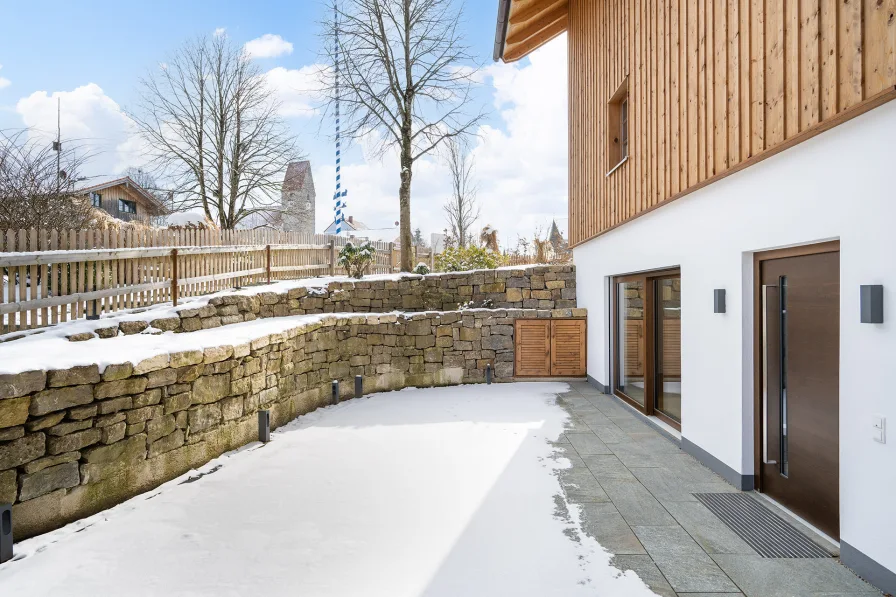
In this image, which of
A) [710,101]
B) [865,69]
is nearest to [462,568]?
[865,69]

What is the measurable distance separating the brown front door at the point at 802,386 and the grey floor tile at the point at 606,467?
3.78 ft

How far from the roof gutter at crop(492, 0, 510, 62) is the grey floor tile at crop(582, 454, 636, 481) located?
741cm

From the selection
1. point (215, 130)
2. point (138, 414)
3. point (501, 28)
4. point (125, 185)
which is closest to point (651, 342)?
point (138, 414)

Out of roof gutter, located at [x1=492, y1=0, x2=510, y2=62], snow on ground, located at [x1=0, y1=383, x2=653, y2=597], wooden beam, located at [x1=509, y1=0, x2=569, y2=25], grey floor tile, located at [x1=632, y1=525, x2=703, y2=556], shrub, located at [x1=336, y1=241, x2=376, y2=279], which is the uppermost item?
wooden beam, located at [x1=509, y1=0, x2=569, y2=25]

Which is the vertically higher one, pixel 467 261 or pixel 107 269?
pixel 467 261

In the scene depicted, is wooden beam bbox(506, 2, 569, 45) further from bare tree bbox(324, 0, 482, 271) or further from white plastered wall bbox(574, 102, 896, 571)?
white plastered wall bbox(574, 102, 896, 571)

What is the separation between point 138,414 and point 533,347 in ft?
22.8

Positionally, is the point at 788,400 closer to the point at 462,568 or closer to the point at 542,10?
the point at 462,568

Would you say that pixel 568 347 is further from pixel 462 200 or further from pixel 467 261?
pixel 462 200

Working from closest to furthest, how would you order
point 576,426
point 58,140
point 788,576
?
point 788,576 < point 576,426 < point 58,140

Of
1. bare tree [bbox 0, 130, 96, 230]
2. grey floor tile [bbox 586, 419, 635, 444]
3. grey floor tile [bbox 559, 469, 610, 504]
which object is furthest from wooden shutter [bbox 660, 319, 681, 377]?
bare tree [bbox 0, 130, 96, 230]

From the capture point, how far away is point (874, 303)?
8.41ft

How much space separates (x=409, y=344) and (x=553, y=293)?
3603 millimetres

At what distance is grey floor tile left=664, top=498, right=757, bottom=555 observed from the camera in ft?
10.2
